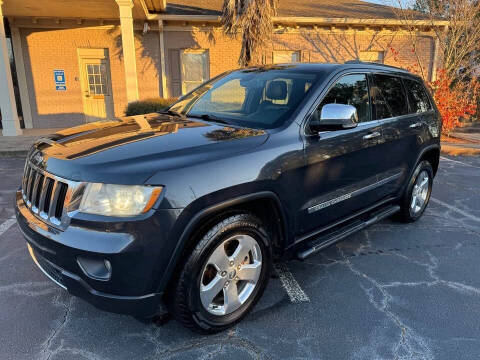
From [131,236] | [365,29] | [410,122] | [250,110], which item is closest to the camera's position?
[131,236]

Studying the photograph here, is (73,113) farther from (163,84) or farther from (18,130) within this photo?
(163,84)

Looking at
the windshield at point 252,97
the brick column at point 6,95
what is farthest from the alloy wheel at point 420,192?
the brick column at point 6,95

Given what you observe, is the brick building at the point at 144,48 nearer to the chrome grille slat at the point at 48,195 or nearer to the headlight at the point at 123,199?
the chrome grille slat at the point at 48,195

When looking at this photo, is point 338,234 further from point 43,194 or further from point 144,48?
point 144,48

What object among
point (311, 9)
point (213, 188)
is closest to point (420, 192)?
point (213, 188)

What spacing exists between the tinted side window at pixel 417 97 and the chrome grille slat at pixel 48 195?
3.75 metres

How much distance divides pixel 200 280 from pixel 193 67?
11.6 meters

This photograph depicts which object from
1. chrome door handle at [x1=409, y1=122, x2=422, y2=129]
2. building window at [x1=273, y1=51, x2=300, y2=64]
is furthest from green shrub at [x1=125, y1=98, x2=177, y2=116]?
chrome door handle at [x1=409, y1=122, x2=422, y2=129]

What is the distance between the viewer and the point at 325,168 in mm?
2957

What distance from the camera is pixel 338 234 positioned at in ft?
10.6

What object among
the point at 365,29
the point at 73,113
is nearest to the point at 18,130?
the point at 73,113

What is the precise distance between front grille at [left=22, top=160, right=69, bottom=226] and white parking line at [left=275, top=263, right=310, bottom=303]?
6.20 ft

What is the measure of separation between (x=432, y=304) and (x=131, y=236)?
2462 mm

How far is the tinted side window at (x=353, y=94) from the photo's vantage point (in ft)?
10.3
